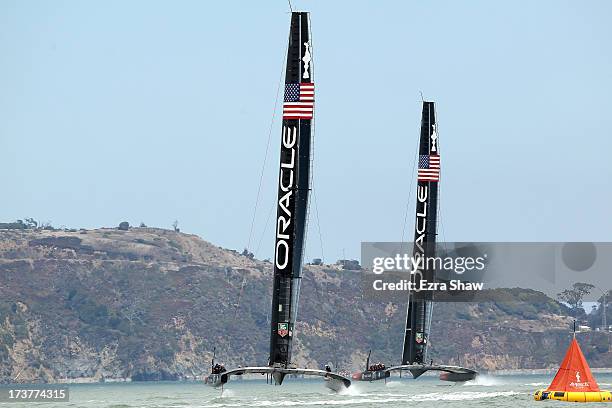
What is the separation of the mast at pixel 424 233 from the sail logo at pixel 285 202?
17.7m

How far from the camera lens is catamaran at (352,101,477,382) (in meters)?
70.2

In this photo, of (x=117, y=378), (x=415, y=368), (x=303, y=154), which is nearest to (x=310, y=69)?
(x=303, y=154)

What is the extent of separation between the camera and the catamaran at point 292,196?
53531mm

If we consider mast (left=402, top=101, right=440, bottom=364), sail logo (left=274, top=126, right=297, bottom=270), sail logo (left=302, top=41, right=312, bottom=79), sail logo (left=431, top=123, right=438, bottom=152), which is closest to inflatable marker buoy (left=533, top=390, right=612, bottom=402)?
sail logo (left=274, top=126, right=297, bottom=270)

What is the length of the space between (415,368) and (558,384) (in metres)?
16.6

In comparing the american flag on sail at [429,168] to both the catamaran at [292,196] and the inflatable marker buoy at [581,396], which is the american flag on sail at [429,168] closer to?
the catamaran at [292,196]

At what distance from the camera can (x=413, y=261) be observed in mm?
70188

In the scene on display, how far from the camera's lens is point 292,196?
176 feet

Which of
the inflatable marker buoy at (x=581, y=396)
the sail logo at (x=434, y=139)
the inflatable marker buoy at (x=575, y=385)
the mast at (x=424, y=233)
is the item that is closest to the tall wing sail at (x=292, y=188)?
the inflatable marker buoy at (x=581, y=396)

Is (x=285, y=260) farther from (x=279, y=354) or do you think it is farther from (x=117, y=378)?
(x=117, y=378)

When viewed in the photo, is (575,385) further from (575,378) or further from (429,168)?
(429,168)

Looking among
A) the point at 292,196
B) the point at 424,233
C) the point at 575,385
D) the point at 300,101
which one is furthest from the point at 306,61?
the point at 424,233

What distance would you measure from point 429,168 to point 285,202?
18481 millimetres

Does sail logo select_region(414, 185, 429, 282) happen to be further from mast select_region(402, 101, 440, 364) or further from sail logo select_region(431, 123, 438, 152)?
sail logo select_region(431, 123, 438, 152)
